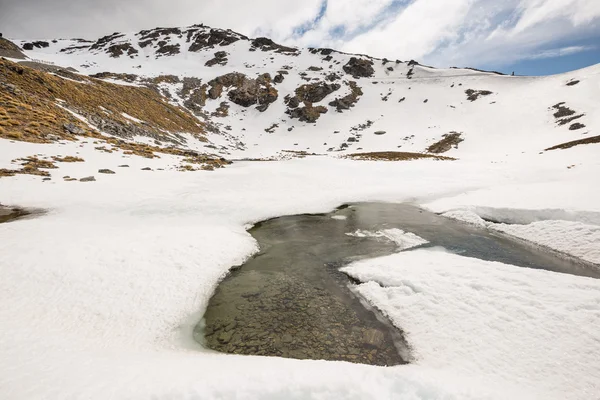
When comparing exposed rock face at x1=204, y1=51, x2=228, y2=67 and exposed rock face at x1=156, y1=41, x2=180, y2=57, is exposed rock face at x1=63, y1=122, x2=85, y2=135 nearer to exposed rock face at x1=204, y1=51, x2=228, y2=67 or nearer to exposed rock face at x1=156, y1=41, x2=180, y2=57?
exposed rock face at x1=204, y1=51, x2=228, y2=67

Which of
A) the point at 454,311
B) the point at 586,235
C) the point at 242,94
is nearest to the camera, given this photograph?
the point at 454,311

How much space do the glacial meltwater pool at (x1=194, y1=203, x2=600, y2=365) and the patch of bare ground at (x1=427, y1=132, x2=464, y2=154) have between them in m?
48.1

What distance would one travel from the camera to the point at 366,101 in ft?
294

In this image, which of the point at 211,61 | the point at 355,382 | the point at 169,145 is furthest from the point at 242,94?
the point at 355,382

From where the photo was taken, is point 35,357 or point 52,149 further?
point 52,149

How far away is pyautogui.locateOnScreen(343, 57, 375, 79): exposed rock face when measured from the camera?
104 metres

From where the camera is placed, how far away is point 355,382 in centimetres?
451

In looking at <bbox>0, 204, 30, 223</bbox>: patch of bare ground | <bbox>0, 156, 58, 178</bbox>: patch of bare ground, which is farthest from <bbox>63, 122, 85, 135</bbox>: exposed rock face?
<bbox>0, 204, 30, 223</bbox>: patch of bare ground

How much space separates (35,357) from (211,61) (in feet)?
407

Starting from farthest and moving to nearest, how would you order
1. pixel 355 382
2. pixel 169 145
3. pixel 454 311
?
pixel 169 145 < pixel 454 311 < pixel 355 382

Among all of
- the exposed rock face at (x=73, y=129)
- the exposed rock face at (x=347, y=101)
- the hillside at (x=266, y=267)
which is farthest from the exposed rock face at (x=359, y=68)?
the exposed rock face at (x=73, y=129)

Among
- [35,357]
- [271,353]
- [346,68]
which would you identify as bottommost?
[271,353]

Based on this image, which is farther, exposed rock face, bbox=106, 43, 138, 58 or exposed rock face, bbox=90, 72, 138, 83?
exposed rock face, bbox=106, 43, 138, 58

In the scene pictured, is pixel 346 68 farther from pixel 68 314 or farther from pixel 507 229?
pixel 68 314
